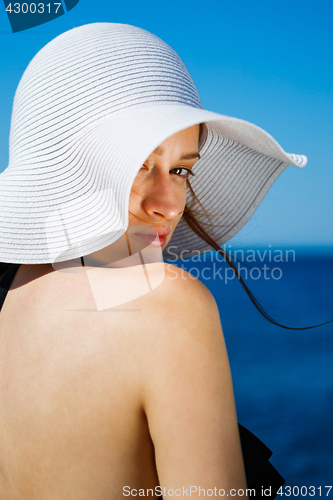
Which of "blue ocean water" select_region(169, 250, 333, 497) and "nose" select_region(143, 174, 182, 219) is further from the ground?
"nose" select_region(143, 174, 182, 219)

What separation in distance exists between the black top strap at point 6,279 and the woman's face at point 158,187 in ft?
1.24

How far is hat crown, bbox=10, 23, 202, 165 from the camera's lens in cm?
96

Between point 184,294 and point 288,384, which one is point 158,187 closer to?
point 184,294

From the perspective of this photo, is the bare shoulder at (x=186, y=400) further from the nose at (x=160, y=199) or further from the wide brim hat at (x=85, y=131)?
the nose at (x=160, y=199)

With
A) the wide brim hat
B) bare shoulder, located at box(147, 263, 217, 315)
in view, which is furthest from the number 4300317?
bare shoulder, located at box(147, 263, 217, 315)

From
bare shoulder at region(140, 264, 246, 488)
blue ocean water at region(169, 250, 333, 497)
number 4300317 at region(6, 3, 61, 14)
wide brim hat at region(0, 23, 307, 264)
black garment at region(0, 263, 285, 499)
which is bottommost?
blue ocean water at region(169, 250, 333, 497)

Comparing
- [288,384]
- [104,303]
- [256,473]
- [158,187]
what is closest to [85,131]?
[158,187]

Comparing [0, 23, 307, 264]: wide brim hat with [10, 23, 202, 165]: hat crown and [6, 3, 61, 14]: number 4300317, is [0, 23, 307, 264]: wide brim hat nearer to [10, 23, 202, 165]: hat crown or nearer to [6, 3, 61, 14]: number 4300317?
[10, 23, 202, 165]: hat crown

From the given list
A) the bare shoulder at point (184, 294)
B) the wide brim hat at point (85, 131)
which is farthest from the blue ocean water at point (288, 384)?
the wide brim hat at point (85, 131)

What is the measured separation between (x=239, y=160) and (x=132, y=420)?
125cm

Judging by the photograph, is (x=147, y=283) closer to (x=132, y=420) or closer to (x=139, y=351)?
(x=139, y=351)

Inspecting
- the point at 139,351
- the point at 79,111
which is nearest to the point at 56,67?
the point at 79,111

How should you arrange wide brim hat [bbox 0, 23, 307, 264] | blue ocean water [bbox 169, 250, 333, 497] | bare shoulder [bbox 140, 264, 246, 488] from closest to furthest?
bare shoulder [bbox 140, 264, 246, 488] < wide brim hat [bbox 0, 23, 307, 264] < blue ocean water [bbox 169, 250, 333, 497]

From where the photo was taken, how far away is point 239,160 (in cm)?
166
